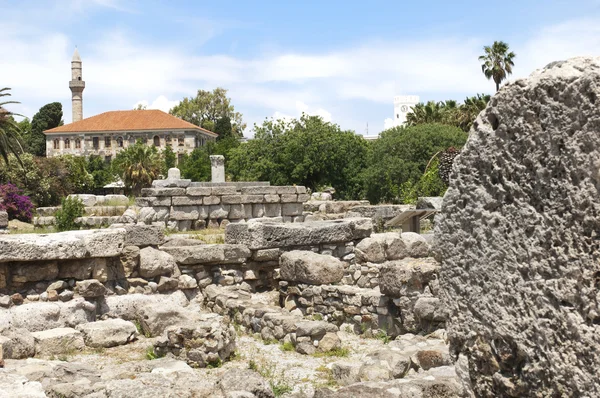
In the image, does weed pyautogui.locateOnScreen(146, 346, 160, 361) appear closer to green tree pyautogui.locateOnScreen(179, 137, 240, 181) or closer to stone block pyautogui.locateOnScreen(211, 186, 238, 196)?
stone block pyautogui.locateOnScreen(211, 186, 238, 196)

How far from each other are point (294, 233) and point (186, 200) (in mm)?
8458

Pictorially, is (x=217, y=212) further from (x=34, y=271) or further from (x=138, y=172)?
(x=138, y=172)

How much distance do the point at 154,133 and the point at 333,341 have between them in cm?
6490

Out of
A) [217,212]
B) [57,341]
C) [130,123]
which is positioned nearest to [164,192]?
[217,212]

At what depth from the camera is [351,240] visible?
1007cm

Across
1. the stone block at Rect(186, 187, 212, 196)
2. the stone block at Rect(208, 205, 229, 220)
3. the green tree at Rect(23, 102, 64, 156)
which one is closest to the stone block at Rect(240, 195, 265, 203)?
the stone block at Rect(208, 205, 229, 220)

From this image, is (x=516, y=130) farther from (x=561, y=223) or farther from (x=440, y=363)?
(x=440, y=363)

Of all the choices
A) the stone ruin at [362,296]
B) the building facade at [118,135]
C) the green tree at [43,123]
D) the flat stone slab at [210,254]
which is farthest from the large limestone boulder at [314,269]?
the green tree at [43,123]

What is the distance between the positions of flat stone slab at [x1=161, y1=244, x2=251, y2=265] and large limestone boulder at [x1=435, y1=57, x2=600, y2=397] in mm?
6528

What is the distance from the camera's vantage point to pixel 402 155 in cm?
3309

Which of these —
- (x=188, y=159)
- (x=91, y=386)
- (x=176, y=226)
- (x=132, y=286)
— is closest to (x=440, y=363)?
(x=91, y=386)

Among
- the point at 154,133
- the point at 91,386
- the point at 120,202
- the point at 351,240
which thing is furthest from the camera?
the point at 154,133

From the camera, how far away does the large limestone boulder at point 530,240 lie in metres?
2.21

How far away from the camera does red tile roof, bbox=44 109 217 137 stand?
6888 cm
